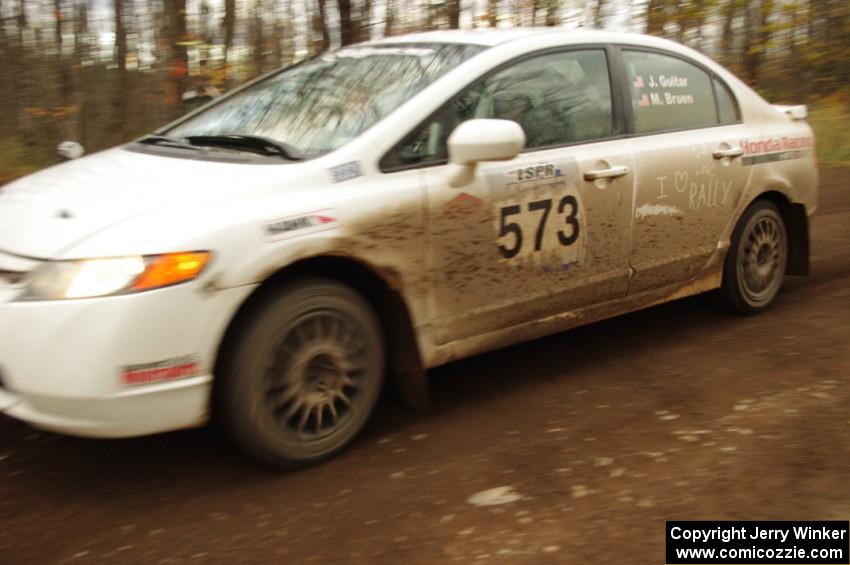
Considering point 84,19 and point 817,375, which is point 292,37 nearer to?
point 84,19

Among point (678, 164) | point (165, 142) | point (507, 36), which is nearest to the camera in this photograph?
point (165, 142)

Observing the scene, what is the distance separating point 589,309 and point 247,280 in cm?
194

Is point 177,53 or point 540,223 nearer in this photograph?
point 540,223

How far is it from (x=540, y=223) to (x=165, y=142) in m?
1.82

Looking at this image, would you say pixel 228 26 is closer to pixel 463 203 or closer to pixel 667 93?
pixel 667 93

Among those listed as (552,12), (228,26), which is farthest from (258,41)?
(552,12)

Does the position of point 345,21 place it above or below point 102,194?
above

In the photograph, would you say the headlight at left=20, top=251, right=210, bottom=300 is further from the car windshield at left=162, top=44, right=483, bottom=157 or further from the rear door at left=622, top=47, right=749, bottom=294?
the rear door at left=622, top=47, right=749, bottom=294

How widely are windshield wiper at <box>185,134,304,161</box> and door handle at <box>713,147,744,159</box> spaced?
8.07 ft

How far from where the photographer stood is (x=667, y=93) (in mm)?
4867

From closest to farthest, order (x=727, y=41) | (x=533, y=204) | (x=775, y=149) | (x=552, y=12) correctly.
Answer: (x=533, y=204), (x=775, y=149), (x=552, y=12), (x=727, y=41)

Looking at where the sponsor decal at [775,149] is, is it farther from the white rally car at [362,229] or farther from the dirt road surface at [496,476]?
the dirt road surface at [496,476]

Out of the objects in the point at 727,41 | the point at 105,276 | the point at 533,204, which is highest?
the point at 727,41

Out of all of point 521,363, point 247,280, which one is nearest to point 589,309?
point 521,363
